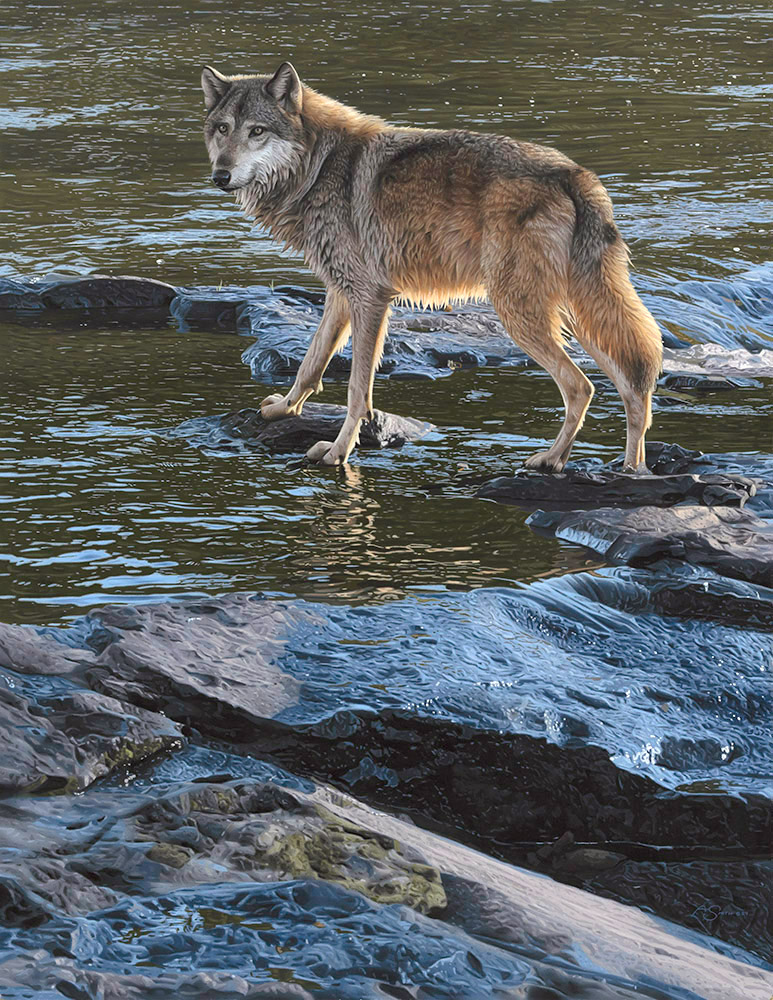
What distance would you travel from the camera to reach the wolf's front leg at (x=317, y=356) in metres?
6.71

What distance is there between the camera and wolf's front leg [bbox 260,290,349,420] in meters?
6.71

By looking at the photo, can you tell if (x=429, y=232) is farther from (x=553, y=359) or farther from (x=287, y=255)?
(x=287, y=255)

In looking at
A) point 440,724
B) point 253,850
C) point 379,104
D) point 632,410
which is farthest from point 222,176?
point 379,104

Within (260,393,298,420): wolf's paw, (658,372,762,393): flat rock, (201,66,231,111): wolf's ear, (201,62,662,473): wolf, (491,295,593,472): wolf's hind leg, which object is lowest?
(658,372,762,393): flat rock

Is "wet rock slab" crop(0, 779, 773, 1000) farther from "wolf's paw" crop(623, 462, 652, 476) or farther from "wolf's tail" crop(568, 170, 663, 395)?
"wolf's tail" crop(568, 170, 663, 395)

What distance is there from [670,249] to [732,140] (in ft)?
14.0

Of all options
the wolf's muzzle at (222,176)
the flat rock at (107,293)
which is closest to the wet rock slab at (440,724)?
the wolf's muzzle at (222,176)

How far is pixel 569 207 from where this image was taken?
5.98 m

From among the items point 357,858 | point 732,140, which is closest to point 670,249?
point 732,140

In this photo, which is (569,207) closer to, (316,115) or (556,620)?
(316,115)

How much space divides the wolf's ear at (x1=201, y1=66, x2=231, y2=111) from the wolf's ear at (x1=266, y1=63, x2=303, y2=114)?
21 centimetres

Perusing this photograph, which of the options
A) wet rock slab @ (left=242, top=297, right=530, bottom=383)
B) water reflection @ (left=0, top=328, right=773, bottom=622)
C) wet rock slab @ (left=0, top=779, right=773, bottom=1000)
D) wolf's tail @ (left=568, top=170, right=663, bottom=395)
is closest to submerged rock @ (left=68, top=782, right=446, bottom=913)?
wet rock slab @ (left=0, top=779, right=773, bottom=1000)

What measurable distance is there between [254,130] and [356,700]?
3416 millimetres

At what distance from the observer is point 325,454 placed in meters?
6.42
